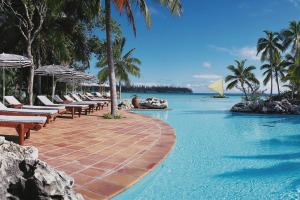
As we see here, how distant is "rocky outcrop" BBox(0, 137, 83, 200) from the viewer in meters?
2.63

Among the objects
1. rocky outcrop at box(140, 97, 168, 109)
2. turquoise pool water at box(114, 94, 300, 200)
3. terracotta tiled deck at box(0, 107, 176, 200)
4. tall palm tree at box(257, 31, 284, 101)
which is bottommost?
turquoise pool water at box(114, 94, 300, 200)

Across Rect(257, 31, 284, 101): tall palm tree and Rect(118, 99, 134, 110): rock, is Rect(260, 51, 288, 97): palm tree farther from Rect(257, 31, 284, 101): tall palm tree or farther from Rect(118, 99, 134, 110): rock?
Rect(118, 99, 134, 110): rock

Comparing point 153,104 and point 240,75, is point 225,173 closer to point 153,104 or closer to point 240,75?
point 153,104

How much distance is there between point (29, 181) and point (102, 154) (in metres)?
2.86

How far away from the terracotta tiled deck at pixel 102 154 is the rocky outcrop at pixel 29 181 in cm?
81

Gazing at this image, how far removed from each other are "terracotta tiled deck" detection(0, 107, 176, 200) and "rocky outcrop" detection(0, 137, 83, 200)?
0.81 m

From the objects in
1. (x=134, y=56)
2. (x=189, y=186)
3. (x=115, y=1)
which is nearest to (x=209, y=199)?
(x=189, y=186)

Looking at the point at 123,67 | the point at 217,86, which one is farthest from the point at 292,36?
the point at 123,67

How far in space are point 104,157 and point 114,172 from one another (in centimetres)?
89

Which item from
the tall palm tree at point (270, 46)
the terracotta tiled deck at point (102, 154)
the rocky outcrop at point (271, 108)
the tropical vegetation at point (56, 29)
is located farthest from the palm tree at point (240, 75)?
the terracotta tiled deck at point (102, 154)

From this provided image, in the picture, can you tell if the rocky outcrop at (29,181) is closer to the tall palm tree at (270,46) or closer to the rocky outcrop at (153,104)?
the rocky outcrop at (153,104)

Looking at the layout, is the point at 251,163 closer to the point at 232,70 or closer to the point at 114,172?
the point at 114,172

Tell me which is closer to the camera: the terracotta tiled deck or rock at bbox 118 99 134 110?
the terracotta tiled deck

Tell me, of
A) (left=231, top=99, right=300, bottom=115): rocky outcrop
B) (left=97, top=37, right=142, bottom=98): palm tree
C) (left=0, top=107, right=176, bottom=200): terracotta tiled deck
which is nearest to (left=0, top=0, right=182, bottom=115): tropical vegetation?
(left=0, top=107, right=176, bottom=200): terracotta tiled deck
